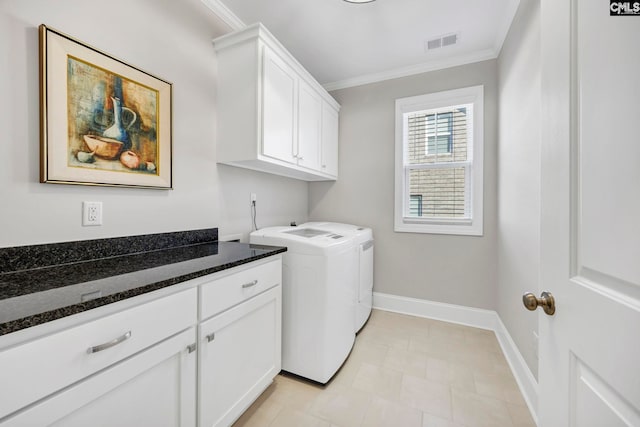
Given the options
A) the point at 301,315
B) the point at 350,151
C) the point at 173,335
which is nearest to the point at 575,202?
the point at 173,335

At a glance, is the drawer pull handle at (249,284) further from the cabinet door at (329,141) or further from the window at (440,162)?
the window at (440,162)

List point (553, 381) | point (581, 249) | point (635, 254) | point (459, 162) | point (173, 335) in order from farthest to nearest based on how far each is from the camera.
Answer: point (459, 162) < point (173, 335) < point (553, 381) < point (581, 249) < point (635, 254)

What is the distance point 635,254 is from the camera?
470 mm

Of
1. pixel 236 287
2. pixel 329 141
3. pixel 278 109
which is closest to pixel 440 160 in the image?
pixel 329 141

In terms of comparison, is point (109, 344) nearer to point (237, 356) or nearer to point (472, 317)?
point (237, 356)

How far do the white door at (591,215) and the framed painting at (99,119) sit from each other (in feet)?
5.93

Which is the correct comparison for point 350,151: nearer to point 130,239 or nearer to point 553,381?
point 130,239

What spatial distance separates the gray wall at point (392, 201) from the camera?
2588mm

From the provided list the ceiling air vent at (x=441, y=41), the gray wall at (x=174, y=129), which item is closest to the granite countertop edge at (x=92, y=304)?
the gray wall at (x=174, y=129)

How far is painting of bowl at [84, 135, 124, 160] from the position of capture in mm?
1285

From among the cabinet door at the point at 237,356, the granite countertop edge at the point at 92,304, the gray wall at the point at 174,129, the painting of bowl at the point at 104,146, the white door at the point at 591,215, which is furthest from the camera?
the painting of bowl at the point at 104,146

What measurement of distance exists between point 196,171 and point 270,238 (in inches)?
27.2

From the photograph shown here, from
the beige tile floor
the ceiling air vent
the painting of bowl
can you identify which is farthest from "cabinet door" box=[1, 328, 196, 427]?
the ceiling air vent

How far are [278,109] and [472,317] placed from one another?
265 centimetres
